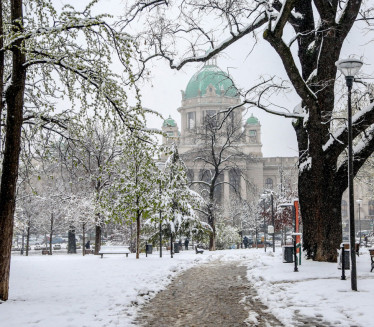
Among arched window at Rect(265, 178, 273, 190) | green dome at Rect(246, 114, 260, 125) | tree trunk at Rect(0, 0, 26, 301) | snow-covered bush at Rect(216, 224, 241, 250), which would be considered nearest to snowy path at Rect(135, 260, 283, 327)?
tree trunk at Rect(0, 0, 26, 301)

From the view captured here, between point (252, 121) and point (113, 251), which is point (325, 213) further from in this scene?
point (252, 121)

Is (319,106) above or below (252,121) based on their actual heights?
below

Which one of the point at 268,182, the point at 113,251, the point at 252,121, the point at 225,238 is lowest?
the point at 113,251

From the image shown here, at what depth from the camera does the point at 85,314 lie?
756 centimetres

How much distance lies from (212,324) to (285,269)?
7.03 meters

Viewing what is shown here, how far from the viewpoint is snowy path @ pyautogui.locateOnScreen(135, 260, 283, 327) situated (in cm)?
752

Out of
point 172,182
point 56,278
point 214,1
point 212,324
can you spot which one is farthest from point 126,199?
point 212,324

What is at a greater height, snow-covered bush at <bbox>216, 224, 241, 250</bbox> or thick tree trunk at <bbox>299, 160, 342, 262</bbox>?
thick tree trunk at <bbox>299, 160, 342, 262</bbox>

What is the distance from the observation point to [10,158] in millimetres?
8391

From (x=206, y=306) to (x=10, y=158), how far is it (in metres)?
4.58

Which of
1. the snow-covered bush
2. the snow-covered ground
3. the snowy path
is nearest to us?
the snow-covered ground

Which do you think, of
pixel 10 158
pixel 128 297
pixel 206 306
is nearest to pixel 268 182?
pixel 128 297

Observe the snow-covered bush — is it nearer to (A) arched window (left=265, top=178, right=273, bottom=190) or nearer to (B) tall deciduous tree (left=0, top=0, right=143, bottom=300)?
(B) tall deciduous tree (left=0, top=0, right=143, bottom=300)

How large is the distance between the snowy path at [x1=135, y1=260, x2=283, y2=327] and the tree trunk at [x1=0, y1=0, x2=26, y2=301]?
260cm
